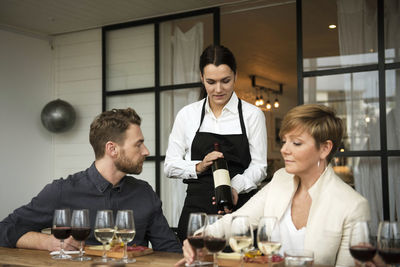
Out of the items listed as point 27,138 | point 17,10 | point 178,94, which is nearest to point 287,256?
point 178,94

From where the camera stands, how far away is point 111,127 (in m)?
2.68

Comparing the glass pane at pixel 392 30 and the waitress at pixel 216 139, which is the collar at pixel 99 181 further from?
the glass pane at pixel 392 30

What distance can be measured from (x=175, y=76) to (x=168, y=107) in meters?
0.34

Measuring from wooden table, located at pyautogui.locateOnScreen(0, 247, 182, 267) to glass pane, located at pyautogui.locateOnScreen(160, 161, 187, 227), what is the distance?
329 centimetres

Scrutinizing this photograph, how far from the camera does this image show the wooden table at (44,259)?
2.02m

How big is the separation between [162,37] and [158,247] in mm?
3498

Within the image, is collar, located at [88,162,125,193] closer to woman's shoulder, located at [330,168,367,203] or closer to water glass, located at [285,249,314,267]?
woman's shoulder, located at [330,168,367,203]

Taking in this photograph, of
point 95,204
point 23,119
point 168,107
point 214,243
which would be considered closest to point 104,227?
point 214,243

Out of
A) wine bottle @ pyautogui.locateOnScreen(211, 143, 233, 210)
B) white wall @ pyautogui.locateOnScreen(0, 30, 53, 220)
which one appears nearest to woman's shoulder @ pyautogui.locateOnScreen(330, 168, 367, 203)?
wine bottle @ pyautogui.locateOnScreen(211, 143, 233, 210)

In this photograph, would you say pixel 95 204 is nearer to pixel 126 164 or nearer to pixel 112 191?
pixel 112 191

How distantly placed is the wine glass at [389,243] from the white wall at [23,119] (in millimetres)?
5158

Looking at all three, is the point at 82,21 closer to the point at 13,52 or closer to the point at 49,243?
the point at 13,52

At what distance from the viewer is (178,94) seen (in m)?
5.70

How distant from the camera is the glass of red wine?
5.22ft
